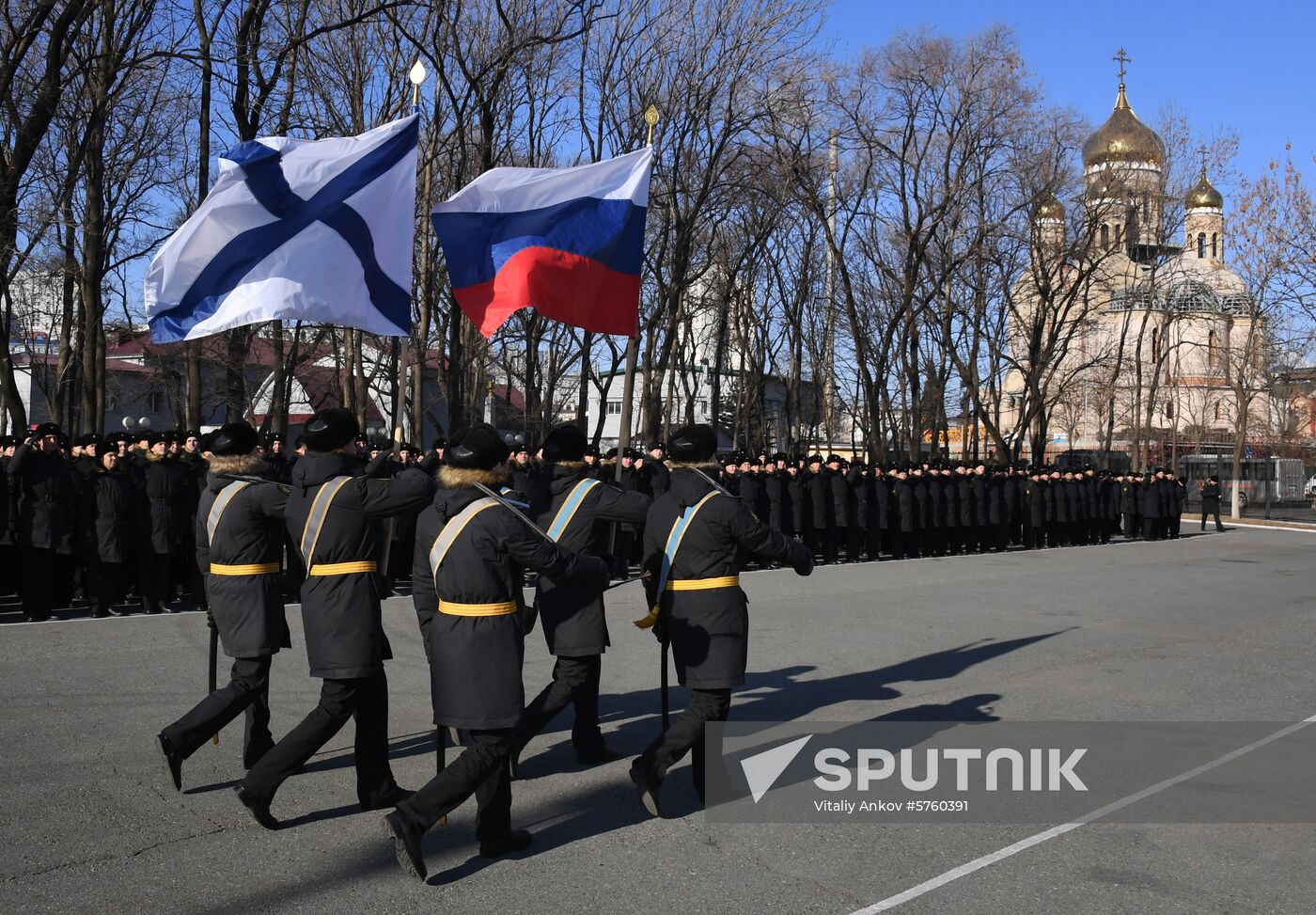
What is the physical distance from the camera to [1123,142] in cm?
4897

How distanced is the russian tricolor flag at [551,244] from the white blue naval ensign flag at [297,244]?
0.54m

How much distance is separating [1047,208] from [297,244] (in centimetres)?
2918

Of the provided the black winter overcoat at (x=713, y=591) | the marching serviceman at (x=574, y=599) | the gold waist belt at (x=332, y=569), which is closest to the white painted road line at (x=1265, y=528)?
the marching serviceman at (x=574, y=599)

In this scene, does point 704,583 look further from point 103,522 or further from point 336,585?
point 103,522

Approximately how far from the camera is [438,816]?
5047 mm

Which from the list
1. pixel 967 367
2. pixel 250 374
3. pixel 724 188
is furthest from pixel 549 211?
pixel 250 374

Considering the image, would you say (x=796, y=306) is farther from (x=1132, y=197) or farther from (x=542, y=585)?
(x=542, y=585)

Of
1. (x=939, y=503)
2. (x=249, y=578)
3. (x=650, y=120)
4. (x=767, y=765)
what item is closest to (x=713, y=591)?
(x=767, y=765)

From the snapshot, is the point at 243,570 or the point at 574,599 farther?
the point at 574,599

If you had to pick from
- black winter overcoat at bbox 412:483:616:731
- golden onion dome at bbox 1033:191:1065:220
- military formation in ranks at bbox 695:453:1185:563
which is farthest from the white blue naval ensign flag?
golden onion dome at bbox 1033:191:1065:220

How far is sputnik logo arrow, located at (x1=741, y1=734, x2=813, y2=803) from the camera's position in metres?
6.47

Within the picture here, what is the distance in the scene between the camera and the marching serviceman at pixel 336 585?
18.4 feet

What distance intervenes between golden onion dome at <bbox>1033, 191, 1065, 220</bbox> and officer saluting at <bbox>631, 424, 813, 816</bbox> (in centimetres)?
2881

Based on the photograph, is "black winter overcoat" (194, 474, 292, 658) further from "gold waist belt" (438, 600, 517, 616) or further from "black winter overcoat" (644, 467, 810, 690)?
"black winter overcoat" (644, 467, 810, 690)
